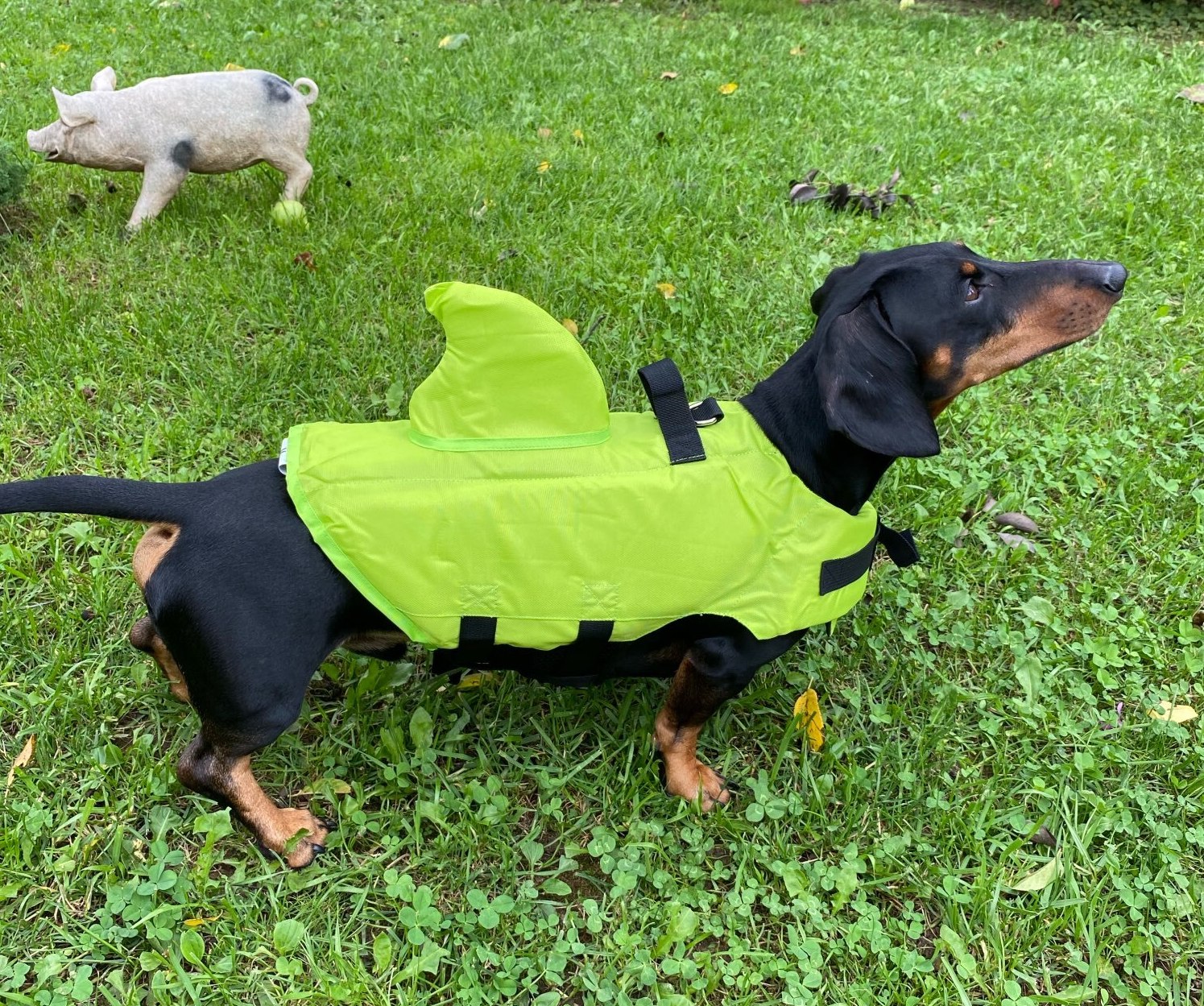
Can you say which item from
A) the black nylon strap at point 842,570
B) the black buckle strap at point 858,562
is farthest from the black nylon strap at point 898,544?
the black nylon strap at point 842,570

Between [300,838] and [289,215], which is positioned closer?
[300,838]

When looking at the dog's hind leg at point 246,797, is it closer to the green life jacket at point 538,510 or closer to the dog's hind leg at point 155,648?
the dog's hind leg at point 155,648

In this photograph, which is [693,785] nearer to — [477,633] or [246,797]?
[477,633]

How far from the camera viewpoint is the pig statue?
4.05 m

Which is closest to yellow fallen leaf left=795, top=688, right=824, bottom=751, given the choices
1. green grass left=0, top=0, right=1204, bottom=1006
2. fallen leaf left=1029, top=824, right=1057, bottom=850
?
green grass left=0, top=0, right=1204, bottom=1006

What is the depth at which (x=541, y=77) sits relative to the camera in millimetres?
6391

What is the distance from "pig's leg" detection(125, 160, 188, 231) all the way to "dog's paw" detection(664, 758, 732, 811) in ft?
12.0

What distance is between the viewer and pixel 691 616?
2.25 m

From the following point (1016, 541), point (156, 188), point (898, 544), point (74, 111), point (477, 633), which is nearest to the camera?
point (477, 633)

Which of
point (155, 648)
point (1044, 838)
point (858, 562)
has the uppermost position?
point (858, 562)

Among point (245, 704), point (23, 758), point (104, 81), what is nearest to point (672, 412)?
point (245, 704)

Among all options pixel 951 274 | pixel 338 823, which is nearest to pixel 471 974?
pixel 338 823

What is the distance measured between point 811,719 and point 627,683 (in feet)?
1.88

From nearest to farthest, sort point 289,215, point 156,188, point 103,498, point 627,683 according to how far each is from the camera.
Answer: point 103,498 < point 627,683 < point 156,188 < point 289,215
